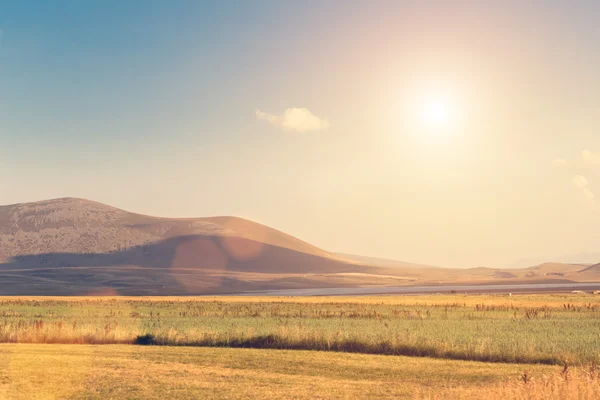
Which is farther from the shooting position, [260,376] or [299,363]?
[299,363]

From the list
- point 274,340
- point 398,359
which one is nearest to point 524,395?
point 398,359

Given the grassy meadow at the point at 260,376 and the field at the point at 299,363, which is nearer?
the grassy meadow at the point at 260,376

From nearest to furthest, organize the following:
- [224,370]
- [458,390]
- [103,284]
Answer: [458,390] → [224,370] → [103,284]

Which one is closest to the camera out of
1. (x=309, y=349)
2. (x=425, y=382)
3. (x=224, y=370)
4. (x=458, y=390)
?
(x=458, y=390)

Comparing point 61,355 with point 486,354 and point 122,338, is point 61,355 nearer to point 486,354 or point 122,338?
point 122,338

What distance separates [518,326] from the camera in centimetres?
4028

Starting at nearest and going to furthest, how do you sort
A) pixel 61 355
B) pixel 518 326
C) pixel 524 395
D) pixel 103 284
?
pixel 524 395, pixel 61 355, pixel 518 326, pixel 103 284

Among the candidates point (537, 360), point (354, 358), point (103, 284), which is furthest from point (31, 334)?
point (103, 284)

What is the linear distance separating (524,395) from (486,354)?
491 inches

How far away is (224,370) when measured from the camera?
2297 cm

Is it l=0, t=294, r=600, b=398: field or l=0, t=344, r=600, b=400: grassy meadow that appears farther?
l=0, t=294, r=600, b=398: field

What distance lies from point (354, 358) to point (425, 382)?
6031mm

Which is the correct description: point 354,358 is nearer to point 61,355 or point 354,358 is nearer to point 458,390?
point 458,390

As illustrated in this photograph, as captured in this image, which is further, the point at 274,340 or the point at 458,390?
the point at 274,340
